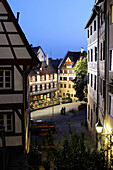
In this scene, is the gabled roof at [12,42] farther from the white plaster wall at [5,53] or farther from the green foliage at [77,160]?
the green foliage at [77,160]

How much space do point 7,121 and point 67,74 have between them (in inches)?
1892

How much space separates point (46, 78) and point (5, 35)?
42310mm

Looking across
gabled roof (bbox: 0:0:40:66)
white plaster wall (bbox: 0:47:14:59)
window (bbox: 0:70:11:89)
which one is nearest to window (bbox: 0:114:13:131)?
window (bbox: 0:70:11:89)

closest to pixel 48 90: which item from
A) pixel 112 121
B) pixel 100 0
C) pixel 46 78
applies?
pixel 46 78

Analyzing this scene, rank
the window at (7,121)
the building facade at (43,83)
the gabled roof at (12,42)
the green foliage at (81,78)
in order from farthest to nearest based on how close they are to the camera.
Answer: the building facade at (43,83) → the green foliage at (81,78) → the window at (7,121) → the gabled roof at (12,42)

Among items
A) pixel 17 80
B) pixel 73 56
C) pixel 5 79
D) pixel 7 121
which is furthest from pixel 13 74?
pixel 73 56

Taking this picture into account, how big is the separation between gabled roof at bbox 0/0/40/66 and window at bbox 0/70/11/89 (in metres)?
0.58

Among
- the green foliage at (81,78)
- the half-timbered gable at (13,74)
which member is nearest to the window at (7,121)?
the half-timbered gable at (13,74)

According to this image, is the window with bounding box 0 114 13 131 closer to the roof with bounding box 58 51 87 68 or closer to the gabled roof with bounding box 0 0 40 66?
the gabled roof with bounding box 0 0 40 66

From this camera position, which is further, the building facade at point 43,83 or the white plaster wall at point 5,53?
the building facade at point 43,83

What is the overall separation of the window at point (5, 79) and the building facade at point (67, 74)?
47.3 meters

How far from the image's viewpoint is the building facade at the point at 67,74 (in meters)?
61.0

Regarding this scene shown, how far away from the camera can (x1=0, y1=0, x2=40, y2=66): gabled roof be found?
13336mm

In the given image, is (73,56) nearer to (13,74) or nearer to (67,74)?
(67,74)
